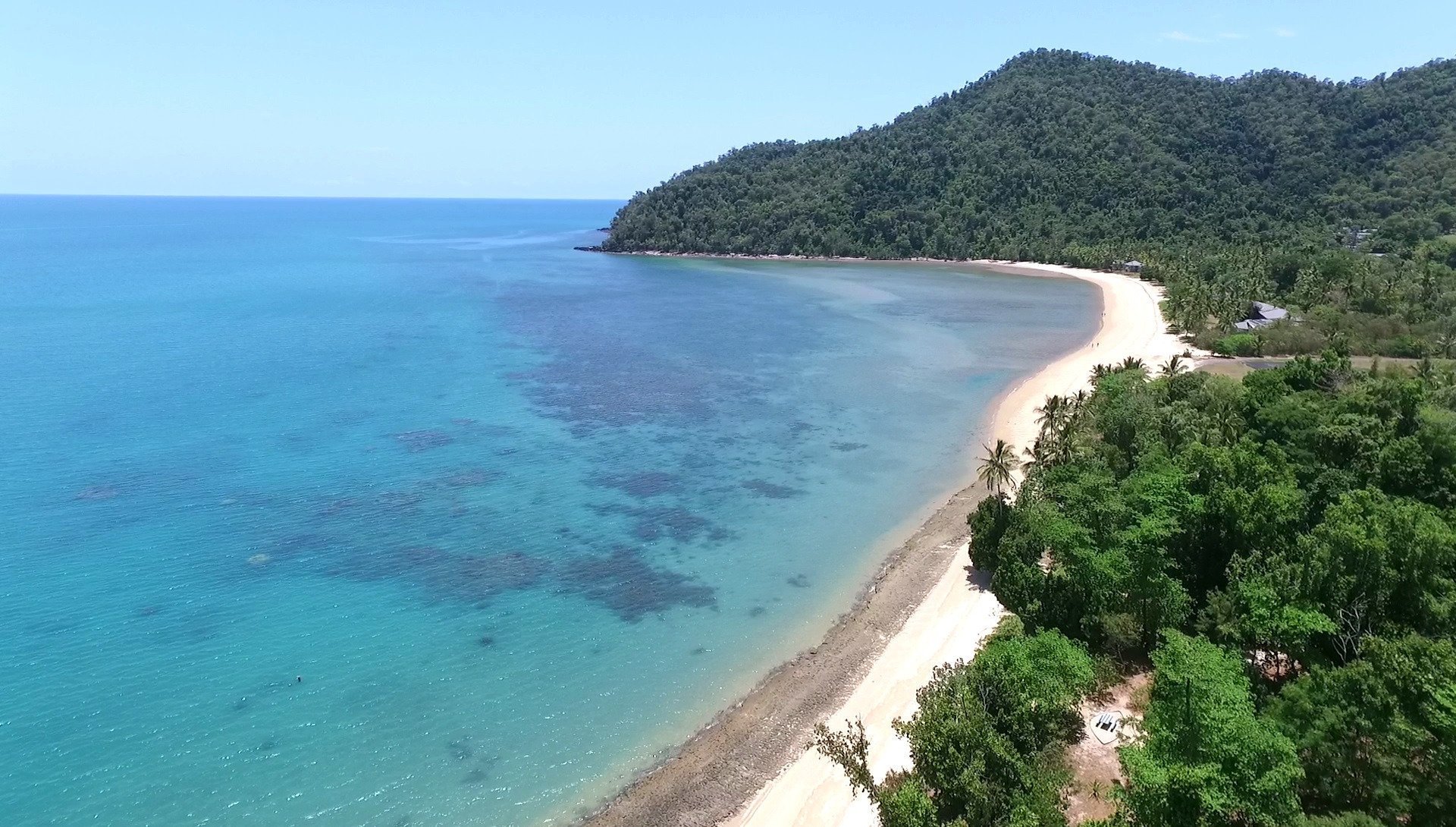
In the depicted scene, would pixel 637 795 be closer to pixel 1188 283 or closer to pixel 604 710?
pixel 604 710

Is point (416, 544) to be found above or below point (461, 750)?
above

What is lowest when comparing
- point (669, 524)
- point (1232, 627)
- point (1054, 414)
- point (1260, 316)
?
point (669, 524)

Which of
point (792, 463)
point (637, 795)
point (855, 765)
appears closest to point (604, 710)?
point (637, 795)

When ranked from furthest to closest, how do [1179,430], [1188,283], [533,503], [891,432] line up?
1. [1188,283]
2. [891,432]
3. [533,503]
4. [1179,430]

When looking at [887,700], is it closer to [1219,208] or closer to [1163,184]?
[1219,208]

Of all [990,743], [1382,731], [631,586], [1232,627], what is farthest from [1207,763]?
[631,586]

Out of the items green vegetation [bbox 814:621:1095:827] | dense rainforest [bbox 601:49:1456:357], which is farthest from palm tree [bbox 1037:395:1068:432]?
dense rainforest [bbox 601:49:1456:357]

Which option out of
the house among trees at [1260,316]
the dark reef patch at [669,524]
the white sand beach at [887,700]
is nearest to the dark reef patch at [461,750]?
the white sand beach at [887,700]
